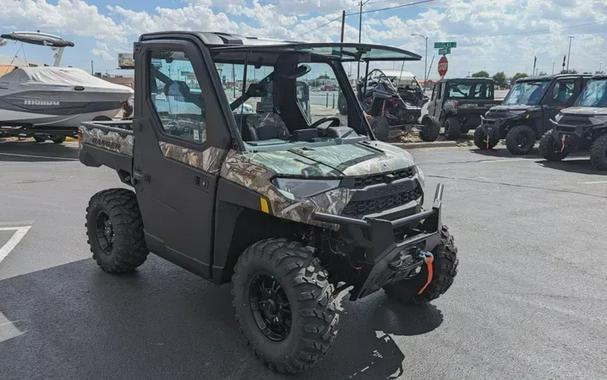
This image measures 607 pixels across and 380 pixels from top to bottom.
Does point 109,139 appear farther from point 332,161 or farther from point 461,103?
point 461,103

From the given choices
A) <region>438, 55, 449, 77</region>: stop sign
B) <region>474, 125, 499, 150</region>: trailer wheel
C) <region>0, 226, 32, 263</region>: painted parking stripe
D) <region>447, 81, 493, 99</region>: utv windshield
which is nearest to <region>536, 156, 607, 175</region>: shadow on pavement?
<region>474, 125, 499, 150</region>: trailer wheel

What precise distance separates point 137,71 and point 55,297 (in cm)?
203

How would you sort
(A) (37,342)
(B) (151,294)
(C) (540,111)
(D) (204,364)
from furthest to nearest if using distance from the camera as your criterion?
(C) (540,111), (B) (151,294), (A) (37,342), (D) (204,364)

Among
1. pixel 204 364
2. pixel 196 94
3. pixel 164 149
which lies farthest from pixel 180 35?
pixel 204 364

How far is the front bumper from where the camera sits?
335 cm

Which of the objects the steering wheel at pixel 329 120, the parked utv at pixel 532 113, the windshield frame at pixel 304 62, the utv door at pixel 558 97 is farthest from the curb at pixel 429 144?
the steering wheel at pixel 329 120

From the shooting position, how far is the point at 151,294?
187 inches

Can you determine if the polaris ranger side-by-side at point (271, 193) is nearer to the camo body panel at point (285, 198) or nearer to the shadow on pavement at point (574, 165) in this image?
the camo body panel at point (285, 198)

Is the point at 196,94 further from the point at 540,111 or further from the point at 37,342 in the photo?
the point at 540,111

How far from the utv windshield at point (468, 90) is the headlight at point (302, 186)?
16.7m

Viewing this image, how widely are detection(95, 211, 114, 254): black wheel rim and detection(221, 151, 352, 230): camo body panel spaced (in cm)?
217

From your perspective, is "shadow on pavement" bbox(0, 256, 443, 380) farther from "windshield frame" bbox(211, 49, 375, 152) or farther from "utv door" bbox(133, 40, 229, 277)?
"windshield frame" bbox(211, 49, 375, 152)

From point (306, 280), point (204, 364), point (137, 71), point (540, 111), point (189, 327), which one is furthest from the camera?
point (540, 111)

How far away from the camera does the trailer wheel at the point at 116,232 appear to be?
4887 mm
